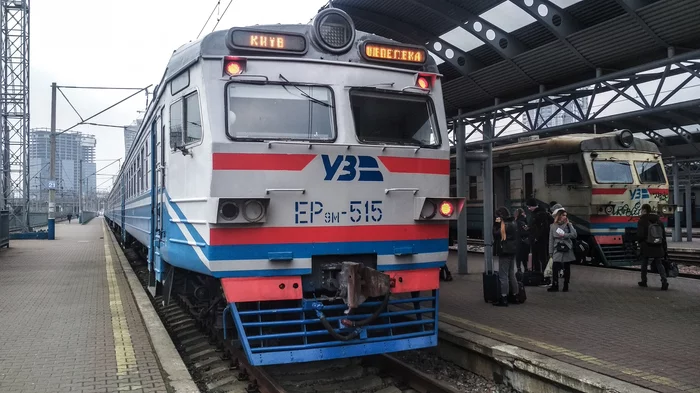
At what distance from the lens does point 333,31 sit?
5969mm

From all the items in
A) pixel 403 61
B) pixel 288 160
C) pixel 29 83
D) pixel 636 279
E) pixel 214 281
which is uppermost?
pixel 29 83

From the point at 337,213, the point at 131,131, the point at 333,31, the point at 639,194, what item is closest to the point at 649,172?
the point at 639,194

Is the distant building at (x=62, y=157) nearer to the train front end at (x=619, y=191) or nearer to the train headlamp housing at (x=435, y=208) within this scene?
the train front end at (x=619, y=191)

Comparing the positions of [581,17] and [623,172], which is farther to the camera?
[623,172]

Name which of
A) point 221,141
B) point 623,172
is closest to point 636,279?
point 623,172

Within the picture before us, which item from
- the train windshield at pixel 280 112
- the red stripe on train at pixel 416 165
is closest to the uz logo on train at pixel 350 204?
the red stripe on train at pixel 416 165

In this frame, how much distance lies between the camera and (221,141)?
211 inches

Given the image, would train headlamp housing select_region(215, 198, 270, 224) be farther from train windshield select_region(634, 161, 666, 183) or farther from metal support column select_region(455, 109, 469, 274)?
train windshield select_region(634, 161, 666, 183)

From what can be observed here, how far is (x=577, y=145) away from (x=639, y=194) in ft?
6.63

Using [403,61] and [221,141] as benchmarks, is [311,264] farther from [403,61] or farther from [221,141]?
[403,61]

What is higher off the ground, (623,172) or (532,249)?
(623,172)

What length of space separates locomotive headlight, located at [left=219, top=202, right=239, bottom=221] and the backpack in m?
8.09

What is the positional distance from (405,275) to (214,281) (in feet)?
6.73

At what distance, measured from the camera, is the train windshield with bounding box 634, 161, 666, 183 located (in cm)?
→ 1458
